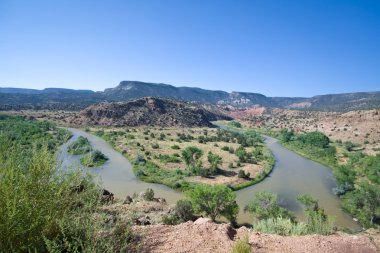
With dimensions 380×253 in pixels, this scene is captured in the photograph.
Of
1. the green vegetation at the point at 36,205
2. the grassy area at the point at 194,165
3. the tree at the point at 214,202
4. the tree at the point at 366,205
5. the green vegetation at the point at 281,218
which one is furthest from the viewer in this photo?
the grassy area at the point at 194,165

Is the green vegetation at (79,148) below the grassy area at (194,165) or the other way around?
the other way around

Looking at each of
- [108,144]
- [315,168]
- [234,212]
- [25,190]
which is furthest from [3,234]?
[108,144]

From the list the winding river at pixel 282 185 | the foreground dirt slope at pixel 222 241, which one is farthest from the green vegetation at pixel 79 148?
the foreground dirt slope at pixel 222 241

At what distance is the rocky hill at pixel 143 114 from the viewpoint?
111656mm

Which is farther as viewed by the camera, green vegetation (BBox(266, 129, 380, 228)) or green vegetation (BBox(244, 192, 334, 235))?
green vegetation (BBox(266, 129, 380, 228))

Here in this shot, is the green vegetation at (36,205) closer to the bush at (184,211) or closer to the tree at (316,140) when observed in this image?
the bush at (184,211)

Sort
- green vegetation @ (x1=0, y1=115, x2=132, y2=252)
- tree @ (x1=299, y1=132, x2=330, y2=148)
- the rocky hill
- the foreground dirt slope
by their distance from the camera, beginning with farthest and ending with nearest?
the rocky hill < tree @ (x1=299, y1=132, x2=330, y2=148) < the foreground dirt slope < green vegetation @ (x1=0, y1=115, x2=132, y2=252)

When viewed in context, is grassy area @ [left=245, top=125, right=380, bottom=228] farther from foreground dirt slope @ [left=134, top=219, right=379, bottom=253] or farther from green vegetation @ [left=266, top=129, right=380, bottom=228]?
foreground dirt slope @ [left=134, top=219, right=379, bottom=253]

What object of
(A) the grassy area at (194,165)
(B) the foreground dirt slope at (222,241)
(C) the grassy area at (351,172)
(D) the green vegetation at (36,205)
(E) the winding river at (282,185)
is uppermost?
(D) the green vegetation at (36,205)

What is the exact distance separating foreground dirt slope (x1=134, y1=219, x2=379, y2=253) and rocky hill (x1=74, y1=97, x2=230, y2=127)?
101m

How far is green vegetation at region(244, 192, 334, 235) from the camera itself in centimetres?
1164

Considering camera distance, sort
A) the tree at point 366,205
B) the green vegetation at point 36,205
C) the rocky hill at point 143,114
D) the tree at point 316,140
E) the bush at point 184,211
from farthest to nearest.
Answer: the rocky hill at point 143,114 < the tree at point 316,140 < the tree at point 366,205 < the bush at point 184,211 < the green vegetation at point 36,205

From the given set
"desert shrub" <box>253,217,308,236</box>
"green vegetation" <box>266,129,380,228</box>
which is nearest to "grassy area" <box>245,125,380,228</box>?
"green vegetation" <box>266,129,380,228</box>

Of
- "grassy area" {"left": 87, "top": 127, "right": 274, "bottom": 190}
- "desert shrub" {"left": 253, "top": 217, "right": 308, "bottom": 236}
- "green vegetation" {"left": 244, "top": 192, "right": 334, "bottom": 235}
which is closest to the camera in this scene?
"desert shrub" {"left": 253, "top": 217, "right": 308, "bottom": 236}
